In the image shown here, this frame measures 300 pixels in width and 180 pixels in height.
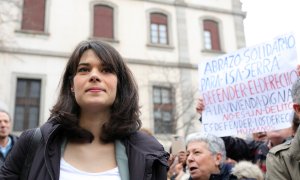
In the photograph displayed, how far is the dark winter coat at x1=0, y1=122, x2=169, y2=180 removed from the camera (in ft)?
5.61

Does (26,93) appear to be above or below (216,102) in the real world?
above

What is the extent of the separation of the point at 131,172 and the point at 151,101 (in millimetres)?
14594

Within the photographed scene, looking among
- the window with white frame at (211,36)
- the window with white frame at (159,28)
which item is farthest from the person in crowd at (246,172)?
the window with white frame at (211,36)

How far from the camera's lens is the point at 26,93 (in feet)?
48.7

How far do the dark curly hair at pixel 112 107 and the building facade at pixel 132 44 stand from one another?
516 inches

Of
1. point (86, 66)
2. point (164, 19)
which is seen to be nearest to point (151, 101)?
point (164, 19)

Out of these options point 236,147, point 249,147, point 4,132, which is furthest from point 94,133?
point 249,147

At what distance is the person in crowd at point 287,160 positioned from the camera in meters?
2.18

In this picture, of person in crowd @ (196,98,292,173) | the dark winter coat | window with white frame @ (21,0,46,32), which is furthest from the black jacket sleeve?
window with white frame @ (21,0,46,32)

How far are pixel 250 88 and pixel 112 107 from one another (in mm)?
2306

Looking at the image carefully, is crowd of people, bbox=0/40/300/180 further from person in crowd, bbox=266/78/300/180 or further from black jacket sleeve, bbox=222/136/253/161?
black jacket sleeve, bbox=222/136/253/161

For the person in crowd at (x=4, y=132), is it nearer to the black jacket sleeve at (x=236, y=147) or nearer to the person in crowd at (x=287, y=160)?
the black jacket sleeve at (x=236, y=147)

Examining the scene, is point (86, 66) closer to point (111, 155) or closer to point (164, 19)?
point (111, 155)

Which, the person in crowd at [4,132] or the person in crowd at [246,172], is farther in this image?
the person in crowd at [4,132]
